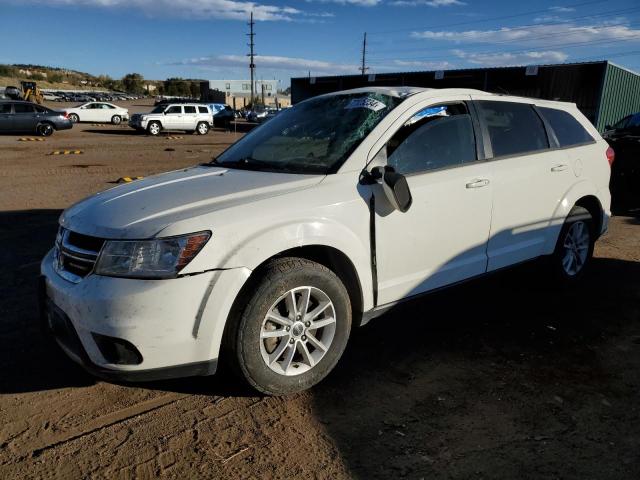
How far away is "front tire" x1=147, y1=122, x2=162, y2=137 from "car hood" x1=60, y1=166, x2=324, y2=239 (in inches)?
1050

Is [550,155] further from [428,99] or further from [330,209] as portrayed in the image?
[330,209]

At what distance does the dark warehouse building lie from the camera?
21234 mm

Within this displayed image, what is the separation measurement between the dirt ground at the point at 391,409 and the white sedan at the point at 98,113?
33468mm

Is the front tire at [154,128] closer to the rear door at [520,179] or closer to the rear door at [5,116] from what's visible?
the rear door at [5,116]

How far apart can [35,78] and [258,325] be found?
13254cm

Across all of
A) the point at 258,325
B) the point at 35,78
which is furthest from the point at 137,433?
the point at 35,78

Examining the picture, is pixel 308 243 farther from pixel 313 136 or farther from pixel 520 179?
pixel 520 179

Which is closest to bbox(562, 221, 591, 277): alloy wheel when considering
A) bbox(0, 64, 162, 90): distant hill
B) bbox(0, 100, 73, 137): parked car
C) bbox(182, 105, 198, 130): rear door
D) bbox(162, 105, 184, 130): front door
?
bbox(0, 100, 73, 137): parked car

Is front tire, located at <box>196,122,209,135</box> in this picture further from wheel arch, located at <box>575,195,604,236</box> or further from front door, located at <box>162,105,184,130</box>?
wheel arch, located at <box>575,195,604,236</box>

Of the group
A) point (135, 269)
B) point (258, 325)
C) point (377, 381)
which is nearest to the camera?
point (135, 269)

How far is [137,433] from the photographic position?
8.95 feet

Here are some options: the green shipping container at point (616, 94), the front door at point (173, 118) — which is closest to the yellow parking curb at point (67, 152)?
the front door at point (173, 118)

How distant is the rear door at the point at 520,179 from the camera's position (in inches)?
156

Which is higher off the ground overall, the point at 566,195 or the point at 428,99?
the point at 428,99
